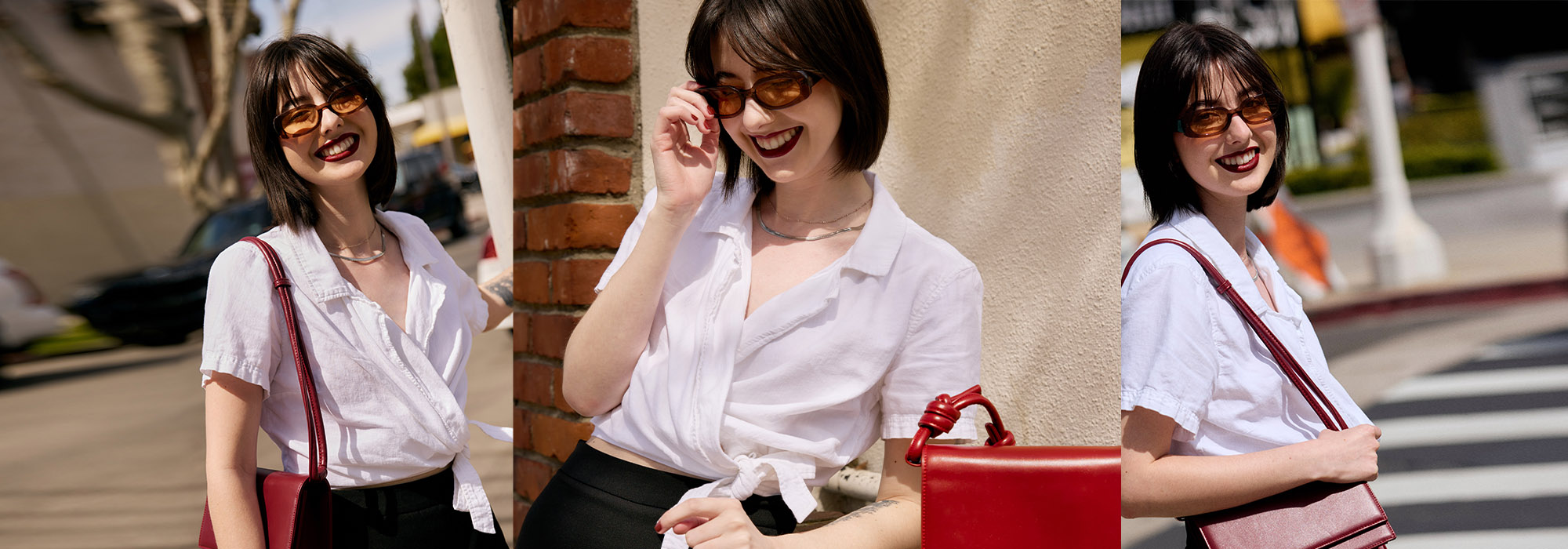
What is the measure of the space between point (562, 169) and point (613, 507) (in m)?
0.68

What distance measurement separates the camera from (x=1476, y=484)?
0.91m

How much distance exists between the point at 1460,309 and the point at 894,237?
2.18 ft

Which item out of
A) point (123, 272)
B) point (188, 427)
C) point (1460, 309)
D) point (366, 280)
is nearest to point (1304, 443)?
point (1460, 309)

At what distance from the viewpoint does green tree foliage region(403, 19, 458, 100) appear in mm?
1474

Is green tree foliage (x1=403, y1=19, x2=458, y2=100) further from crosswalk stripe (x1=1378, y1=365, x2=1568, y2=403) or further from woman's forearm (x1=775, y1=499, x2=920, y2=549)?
crosswalk stripe (x1=1378, y1=365, x2=1568, y2=403)

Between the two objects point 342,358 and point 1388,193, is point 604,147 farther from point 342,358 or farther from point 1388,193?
point 1388,193

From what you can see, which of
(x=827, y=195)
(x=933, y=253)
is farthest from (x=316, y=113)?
(x=933, y=253)

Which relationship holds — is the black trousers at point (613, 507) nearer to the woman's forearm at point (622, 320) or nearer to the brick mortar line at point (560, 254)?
the woman's forearm at point (622, 320)

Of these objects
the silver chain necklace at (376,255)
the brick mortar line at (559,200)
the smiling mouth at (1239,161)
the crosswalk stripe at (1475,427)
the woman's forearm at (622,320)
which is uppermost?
the brick mortar line at (559,200)

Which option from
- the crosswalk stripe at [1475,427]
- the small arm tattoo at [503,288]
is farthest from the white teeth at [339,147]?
the crosswalk stripe at [1475,427]

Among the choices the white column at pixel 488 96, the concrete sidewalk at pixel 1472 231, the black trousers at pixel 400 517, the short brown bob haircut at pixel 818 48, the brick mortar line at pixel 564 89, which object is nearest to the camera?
the concrete sidewalk at pixel 1472 231

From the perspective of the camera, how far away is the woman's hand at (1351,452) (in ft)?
3.02

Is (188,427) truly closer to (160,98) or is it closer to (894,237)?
(160,98)

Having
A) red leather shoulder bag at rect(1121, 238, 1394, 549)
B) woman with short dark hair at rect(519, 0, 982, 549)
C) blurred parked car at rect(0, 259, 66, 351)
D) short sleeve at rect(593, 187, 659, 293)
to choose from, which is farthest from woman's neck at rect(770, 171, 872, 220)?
blurred parked car at rect(0, 259, 66, 351)
